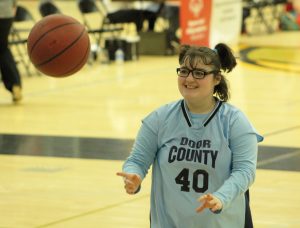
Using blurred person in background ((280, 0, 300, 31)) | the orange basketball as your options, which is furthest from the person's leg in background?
blurred person in background ((280, 0, 300, 31))

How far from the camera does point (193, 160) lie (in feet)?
11.9

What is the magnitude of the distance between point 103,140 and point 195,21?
19.7 ft

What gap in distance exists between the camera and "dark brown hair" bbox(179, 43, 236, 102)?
144 inches

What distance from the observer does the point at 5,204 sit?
220 inches

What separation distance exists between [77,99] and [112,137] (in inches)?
102

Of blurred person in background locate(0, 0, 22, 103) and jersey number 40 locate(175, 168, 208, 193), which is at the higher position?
jersey number 40 locate(175, 168, 208, 193)

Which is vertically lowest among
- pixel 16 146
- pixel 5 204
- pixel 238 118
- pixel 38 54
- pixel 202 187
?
pixel 16 146

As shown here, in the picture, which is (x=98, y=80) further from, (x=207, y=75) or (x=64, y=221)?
(x=207, y=75)

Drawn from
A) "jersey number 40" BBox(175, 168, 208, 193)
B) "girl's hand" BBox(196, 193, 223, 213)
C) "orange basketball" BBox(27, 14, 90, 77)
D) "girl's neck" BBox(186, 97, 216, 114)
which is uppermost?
"girl's neck" BBox(186, 97, 216, 114)

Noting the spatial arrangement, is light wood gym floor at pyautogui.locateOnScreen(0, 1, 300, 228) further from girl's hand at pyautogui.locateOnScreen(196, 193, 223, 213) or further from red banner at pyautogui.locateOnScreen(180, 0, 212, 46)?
girl's hand at pyautogui.locateOnScreen(196, 193, 223, 213)

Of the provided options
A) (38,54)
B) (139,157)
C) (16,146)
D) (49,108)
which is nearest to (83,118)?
(49,108)

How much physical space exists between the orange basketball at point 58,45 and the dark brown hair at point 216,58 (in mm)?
2781

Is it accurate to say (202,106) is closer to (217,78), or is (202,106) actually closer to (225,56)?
(217,78)

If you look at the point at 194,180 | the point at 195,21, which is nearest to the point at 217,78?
the point at 194,180
